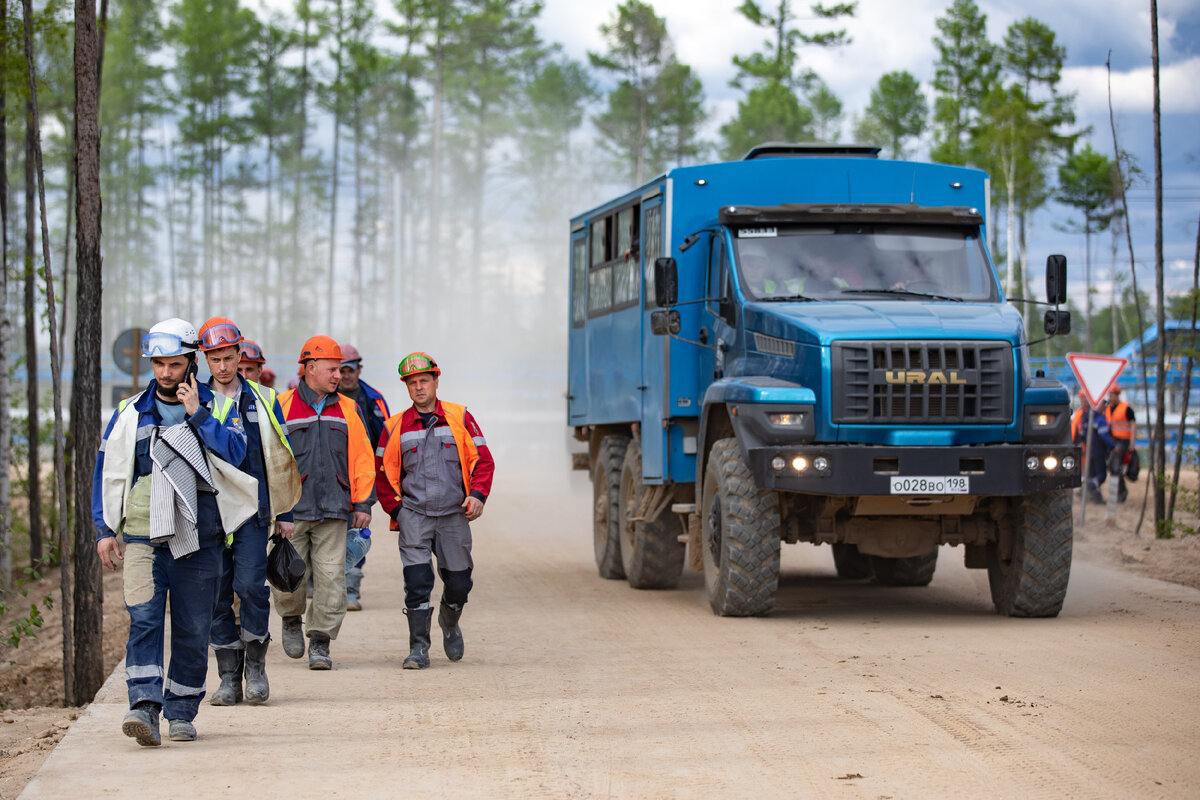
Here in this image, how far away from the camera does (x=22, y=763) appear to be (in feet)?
24.4

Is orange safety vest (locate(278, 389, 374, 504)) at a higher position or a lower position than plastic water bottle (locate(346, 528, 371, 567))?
higher

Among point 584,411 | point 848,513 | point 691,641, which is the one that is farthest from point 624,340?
point 691,641

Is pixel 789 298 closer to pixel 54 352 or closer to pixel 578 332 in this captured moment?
pixel 578 332

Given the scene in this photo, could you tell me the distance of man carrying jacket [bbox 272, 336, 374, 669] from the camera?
9430 millimetres

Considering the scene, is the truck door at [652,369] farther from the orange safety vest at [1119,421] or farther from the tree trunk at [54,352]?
the orange safety vest at [1119,421]

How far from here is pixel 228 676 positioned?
839 centimetres

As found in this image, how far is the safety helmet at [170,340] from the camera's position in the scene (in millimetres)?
7055

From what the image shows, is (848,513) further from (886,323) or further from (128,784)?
(128,784)

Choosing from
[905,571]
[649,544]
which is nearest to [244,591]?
[649,544]

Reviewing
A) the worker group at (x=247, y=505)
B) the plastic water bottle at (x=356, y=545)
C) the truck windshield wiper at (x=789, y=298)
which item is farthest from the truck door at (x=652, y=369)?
the worker group at (x=247, y=505)

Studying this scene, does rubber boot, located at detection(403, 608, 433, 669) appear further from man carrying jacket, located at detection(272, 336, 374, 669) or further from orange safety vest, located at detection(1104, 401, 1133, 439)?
orange safety vest, located at detection(1104, 401, 1133, 439)

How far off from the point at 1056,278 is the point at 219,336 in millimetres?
6735

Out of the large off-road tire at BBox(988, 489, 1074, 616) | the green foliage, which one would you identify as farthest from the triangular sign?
the green foliage

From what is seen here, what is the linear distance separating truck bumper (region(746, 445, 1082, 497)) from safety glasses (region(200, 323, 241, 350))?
437 cm
